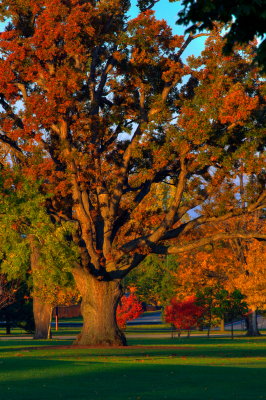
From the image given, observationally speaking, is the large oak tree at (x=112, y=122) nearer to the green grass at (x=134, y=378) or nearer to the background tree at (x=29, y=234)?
the background tree at (x=29, y=234)

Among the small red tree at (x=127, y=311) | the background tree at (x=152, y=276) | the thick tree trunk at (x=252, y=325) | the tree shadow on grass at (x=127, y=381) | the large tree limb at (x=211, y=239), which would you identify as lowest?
the tree shadow on grass at (x=127, y=381)

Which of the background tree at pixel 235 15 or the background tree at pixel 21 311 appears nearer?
the background tree at pixel 235 15

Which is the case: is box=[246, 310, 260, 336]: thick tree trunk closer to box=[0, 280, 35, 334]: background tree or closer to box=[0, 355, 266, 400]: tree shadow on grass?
box=[0, 280, 35, 334]: background tree

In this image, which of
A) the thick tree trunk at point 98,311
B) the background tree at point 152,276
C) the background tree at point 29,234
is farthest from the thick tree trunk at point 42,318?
the background tree at point 152,276

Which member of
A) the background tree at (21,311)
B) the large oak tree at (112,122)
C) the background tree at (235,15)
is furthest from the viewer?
the background tree at (21,311)

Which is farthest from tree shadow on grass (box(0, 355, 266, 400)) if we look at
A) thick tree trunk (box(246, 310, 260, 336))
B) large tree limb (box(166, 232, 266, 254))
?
thick tree trunk (box(246, 310, 260, 336))

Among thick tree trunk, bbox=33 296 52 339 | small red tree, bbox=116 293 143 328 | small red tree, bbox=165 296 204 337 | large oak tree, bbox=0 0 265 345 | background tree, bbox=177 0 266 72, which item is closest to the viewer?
background tree, bbox=177 0 266 72

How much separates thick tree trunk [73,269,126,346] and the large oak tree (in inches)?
2.2

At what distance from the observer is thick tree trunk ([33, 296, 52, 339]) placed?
178ft

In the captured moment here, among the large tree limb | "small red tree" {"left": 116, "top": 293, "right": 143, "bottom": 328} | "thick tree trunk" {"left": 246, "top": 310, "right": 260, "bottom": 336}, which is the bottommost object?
"thick tree trunk" {"left": 246, "top": 310, "right": 260, "bottom": 336}

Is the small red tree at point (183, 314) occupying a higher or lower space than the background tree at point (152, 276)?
lower

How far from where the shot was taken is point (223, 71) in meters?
35.9

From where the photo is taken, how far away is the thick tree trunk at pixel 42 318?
178ft

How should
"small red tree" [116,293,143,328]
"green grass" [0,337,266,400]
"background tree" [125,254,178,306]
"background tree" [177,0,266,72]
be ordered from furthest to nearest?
"background tree" [125,254,178,306]
"small red tree" [116,293,143,328]
"green grass" [0,337,266,400]
"background tree" [177,0,266,72]
